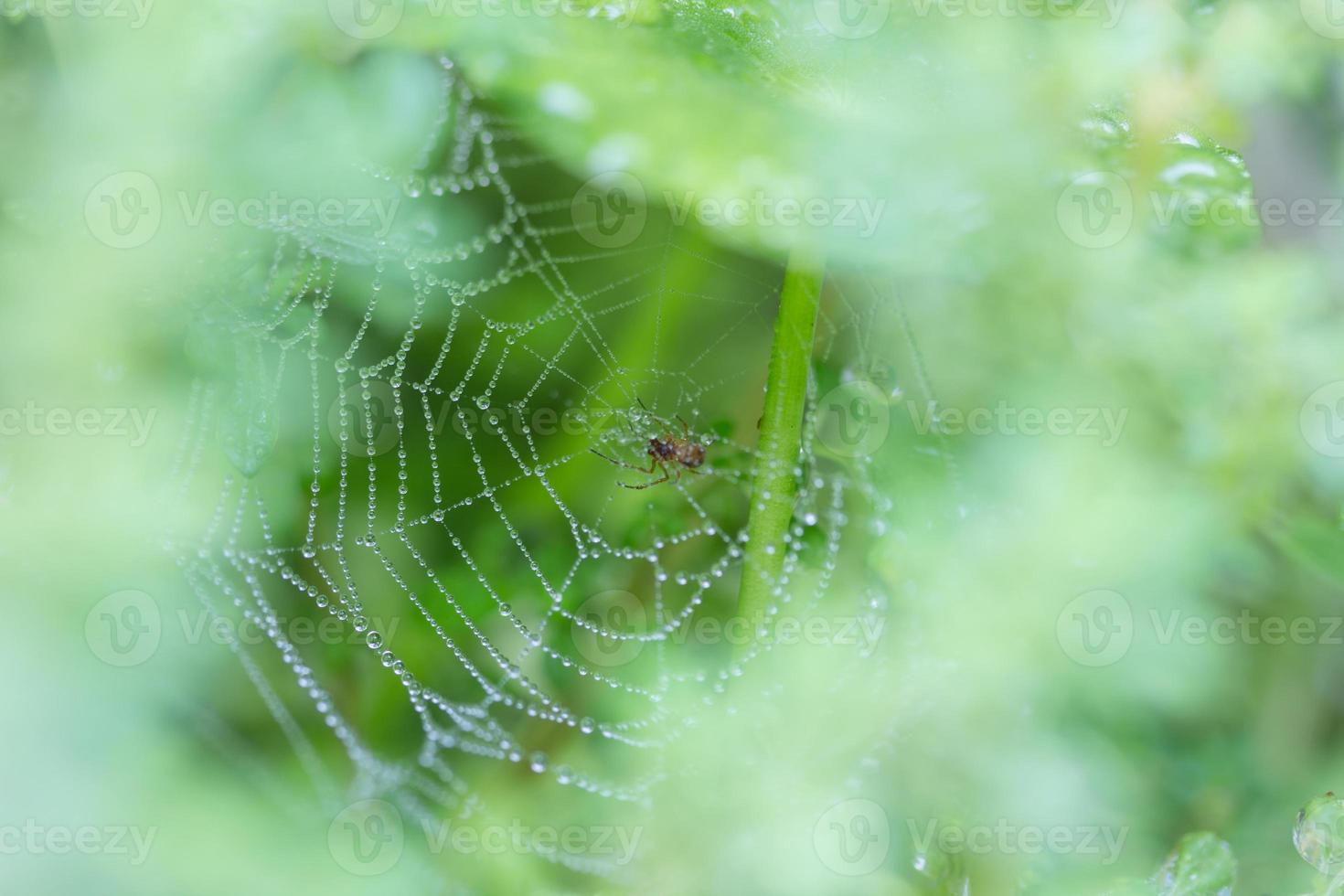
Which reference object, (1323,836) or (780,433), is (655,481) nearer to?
(780,433)

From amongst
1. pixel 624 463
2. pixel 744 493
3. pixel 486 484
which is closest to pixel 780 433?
pixel 744 493

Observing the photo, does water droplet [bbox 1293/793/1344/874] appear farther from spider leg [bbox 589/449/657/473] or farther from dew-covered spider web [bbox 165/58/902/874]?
spider leg [bbox 589/449/657/473]

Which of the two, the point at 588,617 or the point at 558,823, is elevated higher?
the point at 588,617

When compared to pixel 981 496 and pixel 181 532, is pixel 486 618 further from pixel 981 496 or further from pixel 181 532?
pixel 981 496

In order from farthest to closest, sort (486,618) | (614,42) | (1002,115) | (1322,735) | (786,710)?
(1322,735), (486,618), (786,710), (1002,115), (614,42)

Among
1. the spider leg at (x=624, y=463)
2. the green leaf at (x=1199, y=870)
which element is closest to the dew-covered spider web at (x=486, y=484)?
the spider leg at (x=624, y=463)

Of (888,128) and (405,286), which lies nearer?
(888,128)

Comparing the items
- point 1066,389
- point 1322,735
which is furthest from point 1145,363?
point 1322,735

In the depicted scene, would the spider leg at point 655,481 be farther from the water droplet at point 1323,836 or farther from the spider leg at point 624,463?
the water droplet at point 1323,836
